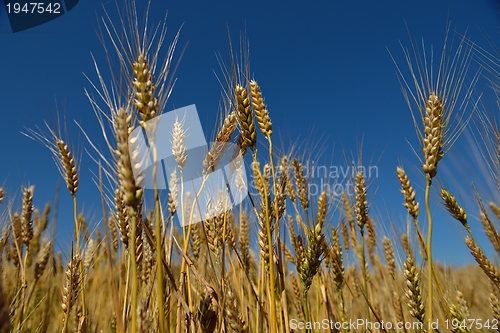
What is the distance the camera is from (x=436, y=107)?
188 centimetres

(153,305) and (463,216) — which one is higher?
(463,216)

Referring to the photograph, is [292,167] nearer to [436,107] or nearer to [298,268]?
[298,268]

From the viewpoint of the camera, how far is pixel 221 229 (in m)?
2.17

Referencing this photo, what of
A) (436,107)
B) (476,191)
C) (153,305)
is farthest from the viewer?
(476,191)

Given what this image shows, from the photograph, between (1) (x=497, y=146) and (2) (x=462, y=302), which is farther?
(2) (x=462, y=302)

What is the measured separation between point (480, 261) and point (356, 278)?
1.67m

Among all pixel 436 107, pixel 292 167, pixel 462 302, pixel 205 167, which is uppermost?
pixel 292 167

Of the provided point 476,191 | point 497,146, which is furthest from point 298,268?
point 476,191

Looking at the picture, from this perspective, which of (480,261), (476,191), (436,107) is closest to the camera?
(436,107)

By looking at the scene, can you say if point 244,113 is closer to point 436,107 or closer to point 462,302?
point 436,107

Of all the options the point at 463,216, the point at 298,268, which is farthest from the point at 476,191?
the point at 298,268

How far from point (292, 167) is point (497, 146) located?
1693 mm

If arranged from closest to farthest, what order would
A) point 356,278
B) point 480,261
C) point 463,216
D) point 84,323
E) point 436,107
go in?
1. point 84,323
2. point 436,107
3. point 480,261
4. point 463,216
5. point 356,278

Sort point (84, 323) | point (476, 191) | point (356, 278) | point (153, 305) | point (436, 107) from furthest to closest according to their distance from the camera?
point (356, 278) < point (476, 191) < point (153, 305) < point (436, 107) < point (84, 323)
